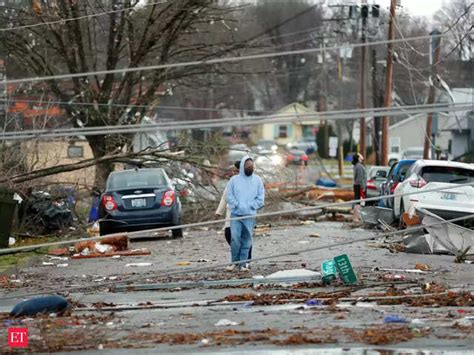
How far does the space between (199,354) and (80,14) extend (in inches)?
875

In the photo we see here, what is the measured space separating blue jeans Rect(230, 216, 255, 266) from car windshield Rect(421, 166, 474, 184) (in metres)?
6.65

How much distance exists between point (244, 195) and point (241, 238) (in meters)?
0.62

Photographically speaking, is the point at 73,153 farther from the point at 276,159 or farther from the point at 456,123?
the point at 456,123

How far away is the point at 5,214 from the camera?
2055 cm

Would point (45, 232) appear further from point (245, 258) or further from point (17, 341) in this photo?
point (17, 341)

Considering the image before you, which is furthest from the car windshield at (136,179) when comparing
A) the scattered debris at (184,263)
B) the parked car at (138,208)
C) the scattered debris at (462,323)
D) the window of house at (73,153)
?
the scattered debris at (462,323)

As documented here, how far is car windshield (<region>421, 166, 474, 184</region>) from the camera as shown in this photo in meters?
20.7

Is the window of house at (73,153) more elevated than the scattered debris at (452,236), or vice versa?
the window of house at (73,153)

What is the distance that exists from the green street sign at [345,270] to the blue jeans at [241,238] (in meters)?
2.32

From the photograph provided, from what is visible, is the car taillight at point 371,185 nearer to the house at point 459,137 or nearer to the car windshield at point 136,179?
the car windshield at point 136,179

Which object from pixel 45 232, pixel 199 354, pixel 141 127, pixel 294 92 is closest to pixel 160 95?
pixel 45 232

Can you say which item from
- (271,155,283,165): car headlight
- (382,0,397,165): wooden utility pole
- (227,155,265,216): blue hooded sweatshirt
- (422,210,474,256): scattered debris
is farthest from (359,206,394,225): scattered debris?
(382,0,397,165): wooden utility pole

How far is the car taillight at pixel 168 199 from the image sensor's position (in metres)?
23.1

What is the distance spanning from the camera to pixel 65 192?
24.4m
